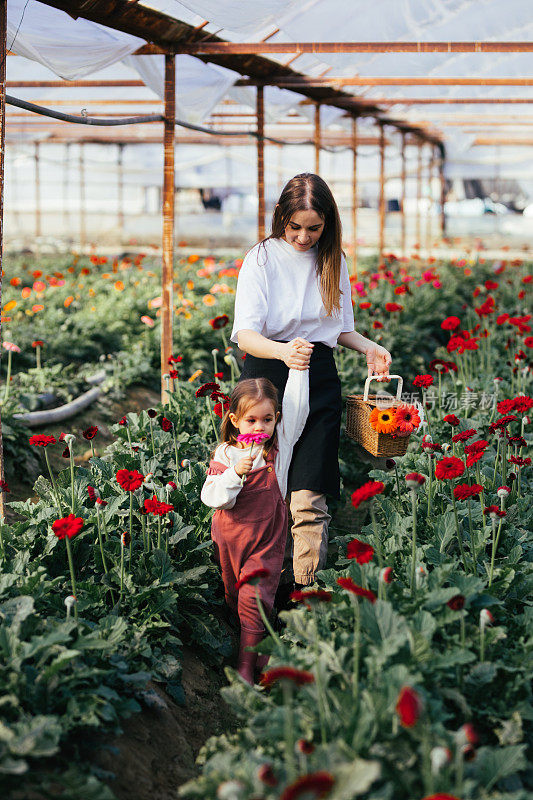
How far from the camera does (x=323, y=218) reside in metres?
3.40

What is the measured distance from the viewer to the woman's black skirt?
347 centimetres

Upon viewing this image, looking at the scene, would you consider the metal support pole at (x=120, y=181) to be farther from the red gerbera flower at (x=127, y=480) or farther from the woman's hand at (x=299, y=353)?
the red gerbera flower at (x=127, y=480)

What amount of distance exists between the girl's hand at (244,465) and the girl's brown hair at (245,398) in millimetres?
288

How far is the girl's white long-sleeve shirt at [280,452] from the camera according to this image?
10.4ft

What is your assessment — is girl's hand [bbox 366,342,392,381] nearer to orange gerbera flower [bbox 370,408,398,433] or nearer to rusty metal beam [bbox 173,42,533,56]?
orange gerbera flower [bbox 370,408,398,433]

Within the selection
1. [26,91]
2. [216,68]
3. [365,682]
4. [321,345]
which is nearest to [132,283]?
[26,91]

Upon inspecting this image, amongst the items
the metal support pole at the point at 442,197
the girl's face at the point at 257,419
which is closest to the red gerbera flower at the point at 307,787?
the girl's face at the point at 257,419

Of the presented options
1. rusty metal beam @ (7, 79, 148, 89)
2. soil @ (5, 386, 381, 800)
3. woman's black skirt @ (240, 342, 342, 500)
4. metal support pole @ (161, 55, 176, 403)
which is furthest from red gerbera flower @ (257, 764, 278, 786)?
rusty metal beam @ (7, 79, 148, 89)

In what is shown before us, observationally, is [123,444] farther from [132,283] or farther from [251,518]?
[132,283]

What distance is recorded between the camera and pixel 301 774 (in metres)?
2.01

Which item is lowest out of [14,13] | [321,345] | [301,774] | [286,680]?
[301,774]

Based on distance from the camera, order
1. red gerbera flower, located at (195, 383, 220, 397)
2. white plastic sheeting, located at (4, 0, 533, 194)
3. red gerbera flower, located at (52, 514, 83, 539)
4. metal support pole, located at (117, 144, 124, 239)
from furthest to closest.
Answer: metal support pole, located at (117, 144, 124, 239) < white plastic sheeting, located at (4, 0, 533, 194) < red gerbera flower, located at (195, 383, 220, 397) < red gerbera flower, located at (52, 514, 83, 539)

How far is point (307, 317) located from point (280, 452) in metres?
0.51

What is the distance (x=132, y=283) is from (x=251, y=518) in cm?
936
